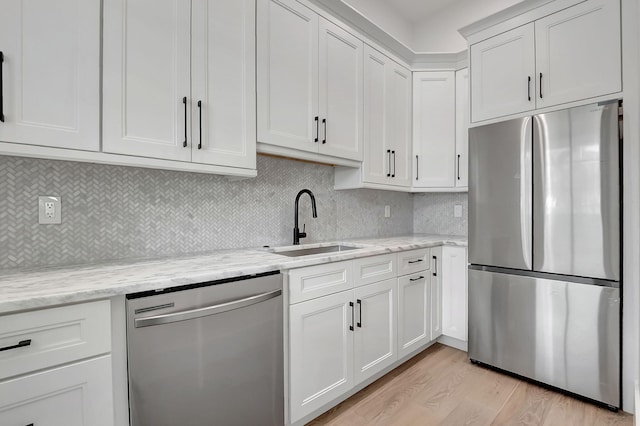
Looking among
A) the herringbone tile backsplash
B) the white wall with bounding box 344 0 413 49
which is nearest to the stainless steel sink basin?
the herringbone tile backsplash

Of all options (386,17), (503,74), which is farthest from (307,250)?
(386,17)

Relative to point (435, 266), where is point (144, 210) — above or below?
above

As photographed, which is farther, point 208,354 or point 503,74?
point 503,74

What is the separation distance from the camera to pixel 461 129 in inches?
112

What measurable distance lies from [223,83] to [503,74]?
6.49ft

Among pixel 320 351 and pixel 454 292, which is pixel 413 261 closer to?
pixel 454 292

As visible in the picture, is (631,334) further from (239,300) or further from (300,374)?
(239,300)

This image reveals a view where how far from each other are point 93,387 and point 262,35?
178 cm

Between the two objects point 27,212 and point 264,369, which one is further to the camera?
point 264,369

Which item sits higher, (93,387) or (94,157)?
(94,157)

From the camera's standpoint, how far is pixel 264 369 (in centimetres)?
146

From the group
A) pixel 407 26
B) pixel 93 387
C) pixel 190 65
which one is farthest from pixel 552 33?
pixel 93 387

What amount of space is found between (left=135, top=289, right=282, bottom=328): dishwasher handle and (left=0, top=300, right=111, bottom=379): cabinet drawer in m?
0.12

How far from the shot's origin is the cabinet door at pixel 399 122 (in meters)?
2.69
